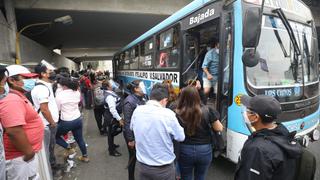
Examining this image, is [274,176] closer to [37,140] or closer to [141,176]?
[141,176]

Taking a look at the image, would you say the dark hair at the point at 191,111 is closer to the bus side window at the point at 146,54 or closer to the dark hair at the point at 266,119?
the dark hair at the point at 266,119

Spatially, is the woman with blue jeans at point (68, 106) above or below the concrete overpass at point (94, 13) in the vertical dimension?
below

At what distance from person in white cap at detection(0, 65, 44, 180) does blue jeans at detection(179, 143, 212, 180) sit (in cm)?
169

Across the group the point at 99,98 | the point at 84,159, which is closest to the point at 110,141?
the point at 84,159

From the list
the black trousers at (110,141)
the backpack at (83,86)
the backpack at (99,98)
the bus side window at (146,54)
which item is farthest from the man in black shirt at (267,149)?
the backpack at (83,86)

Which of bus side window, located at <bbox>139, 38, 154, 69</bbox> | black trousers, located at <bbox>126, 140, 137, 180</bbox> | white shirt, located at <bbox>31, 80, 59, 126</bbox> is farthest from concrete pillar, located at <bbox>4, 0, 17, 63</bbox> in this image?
black trousers, located at <bbox>126, 140, 137, 180</bbox>

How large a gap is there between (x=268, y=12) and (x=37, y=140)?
3.61 meters

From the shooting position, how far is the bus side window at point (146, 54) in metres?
7.61

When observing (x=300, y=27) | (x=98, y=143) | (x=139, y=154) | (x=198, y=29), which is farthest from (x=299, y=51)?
(x=98, y=143)

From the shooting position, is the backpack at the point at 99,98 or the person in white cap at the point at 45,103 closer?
the person in white cap at the point at 45,103

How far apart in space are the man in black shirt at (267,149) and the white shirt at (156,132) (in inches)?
33.1

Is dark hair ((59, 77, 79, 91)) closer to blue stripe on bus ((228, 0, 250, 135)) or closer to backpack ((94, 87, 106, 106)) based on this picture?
backpack ((94, 87, 106, 106))

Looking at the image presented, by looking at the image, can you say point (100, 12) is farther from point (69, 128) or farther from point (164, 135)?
point (164, 135)

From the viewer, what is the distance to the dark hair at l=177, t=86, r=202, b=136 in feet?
9.36
